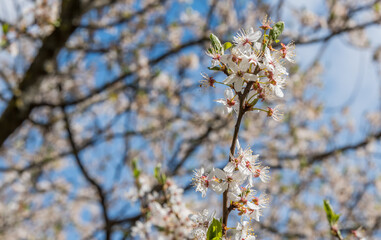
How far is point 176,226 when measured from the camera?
158 centimetres

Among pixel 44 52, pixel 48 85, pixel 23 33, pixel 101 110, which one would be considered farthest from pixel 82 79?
pixel 23 33

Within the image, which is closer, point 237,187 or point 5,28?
point 237,187

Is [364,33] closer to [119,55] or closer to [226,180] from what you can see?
[119,55]

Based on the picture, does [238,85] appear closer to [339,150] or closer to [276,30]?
[276,30]

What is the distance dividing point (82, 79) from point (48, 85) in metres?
2.84

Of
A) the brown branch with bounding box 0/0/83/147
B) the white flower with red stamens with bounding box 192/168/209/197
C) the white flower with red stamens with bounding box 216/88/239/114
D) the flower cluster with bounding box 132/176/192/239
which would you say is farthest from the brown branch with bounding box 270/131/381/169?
the white flower with red stamens with bounding box 216/88/239/114

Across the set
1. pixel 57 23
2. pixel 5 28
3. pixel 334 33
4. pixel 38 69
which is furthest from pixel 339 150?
pixel 5 28

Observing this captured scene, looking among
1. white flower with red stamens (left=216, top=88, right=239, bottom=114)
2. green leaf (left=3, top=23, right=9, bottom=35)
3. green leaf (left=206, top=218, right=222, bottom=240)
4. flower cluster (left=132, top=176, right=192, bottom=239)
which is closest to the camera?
green leaf (left=206, top=218, right=222, bottom=240)

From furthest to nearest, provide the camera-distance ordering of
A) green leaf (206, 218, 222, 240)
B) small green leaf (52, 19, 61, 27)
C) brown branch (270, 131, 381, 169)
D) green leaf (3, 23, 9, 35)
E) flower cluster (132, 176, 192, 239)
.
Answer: brown branch (270, 131, 381, 169), small green leaf (52, 19, 61, 27), green leaf (3, 23, 9, 35), flower cluster (132, 176, 192, 239), green leaf (206, 218, 222, 240)

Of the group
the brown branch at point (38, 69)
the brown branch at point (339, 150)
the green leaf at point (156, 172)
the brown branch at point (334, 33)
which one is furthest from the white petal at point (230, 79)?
the brown branch at point (339, 150)

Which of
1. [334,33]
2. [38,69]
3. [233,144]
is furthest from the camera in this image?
[38,69]

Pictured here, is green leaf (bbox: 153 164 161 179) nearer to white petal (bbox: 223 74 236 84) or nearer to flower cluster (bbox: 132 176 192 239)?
flower cluster (bbox: 132 176 192 239)

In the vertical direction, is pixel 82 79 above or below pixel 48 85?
above

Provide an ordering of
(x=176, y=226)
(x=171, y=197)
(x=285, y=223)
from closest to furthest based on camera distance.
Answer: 1. (x=176, y=226)
2. (x=171, y=197)
3. (x=285, y=223)
